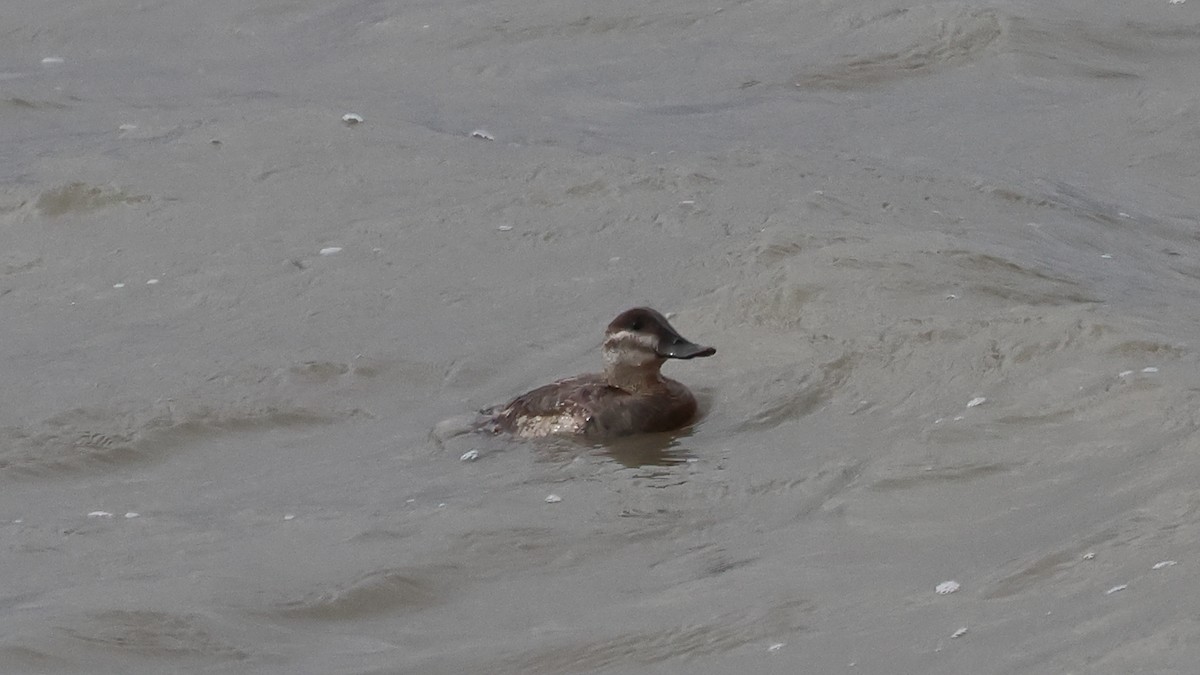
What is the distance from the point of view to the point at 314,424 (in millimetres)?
9570

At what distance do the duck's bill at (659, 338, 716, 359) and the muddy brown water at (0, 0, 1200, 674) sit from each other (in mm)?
313

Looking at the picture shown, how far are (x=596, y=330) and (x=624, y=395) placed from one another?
1.07m

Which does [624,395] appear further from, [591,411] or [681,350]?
[681,350]

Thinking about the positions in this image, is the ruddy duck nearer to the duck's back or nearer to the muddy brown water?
the duck's back

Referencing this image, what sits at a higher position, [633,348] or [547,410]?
[633,348]

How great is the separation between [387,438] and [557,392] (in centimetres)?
81

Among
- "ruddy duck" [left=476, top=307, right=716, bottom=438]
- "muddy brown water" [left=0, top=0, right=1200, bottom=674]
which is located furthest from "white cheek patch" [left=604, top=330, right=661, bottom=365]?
"muddy brown water" [left=0, top=0, right=1200, bottom=674]

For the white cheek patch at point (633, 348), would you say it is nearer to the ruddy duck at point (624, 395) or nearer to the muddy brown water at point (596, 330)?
the ruddy duck at point (624, 395)

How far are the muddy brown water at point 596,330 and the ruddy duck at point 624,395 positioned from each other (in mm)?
168

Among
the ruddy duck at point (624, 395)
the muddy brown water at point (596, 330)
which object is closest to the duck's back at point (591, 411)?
the ruddy duck at point (624, 395)

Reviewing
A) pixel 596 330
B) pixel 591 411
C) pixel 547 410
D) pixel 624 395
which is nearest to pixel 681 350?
pixel 624 395

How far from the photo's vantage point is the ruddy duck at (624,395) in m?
9.21

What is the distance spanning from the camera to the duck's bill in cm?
938

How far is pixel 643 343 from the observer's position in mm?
9391
